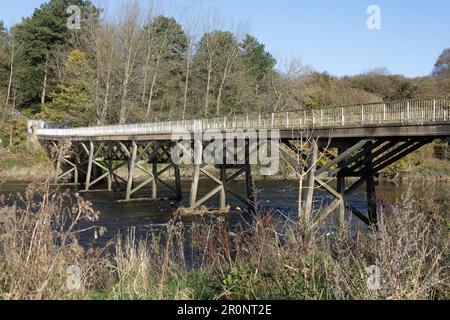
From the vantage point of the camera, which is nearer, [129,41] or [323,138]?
[323,138]

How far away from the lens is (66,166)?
118ft

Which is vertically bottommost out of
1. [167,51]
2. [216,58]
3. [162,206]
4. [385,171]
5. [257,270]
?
[162,206]

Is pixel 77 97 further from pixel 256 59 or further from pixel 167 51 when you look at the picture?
pixel 256 59

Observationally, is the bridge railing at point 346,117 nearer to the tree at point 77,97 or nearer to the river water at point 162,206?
the river water at point 162,206

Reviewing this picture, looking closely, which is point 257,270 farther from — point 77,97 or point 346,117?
point 77,97

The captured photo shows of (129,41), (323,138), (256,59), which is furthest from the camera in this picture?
(256,59)

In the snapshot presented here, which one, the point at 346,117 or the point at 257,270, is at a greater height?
the point at 346,117

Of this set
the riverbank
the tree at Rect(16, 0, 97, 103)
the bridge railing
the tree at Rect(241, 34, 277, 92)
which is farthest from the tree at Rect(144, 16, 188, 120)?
the bridge railing

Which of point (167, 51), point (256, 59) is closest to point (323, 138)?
point (167, 51)

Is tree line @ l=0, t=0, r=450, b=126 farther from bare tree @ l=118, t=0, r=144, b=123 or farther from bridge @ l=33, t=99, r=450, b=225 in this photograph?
bridge @ l=33, t=99, r=450, b=225

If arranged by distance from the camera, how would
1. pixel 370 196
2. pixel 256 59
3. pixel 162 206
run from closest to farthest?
pixel 370 196, pixel 162 206, pixel 256 59

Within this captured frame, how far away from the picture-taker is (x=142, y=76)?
135 feet

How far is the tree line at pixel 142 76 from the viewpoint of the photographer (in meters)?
39.9

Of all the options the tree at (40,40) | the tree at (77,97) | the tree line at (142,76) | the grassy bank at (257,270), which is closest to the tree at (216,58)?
the tree line at (142,76)
